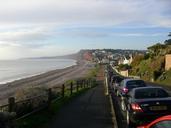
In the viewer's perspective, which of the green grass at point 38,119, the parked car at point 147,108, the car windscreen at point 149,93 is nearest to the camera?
the parked car at point 147,108

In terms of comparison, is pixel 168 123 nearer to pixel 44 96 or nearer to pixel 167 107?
pixel 167 107

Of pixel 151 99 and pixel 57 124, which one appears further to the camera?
pixel 57 124

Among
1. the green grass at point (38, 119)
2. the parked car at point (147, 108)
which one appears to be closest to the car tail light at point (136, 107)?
the parked car at point (147, 108)

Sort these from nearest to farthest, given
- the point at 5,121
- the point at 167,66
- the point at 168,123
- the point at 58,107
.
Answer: the point at 168,123 < the point at 5,121 < the point at 58,107 < the point at 167,66

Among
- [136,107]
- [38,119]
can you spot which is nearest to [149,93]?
[136,107]

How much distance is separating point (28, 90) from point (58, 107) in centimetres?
304

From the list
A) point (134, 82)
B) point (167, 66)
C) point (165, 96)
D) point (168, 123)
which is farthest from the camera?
point (167, 66)

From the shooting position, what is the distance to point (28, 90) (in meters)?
24.9

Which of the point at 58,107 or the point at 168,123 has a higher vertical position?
the point at 168,123

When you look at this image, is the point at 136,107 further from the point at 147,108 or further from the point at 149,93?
the point at 149,93

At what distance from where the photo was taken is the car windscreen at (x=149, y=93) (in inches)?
628

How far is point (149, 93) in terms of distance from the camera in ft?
53.1

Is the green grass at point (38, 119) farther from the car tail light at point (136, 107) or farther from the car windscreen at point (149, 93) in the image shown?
the car windscreen at point (149, 93)

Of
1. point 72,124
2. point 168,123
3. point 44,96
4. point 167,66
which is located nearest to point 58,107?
point 44,96
